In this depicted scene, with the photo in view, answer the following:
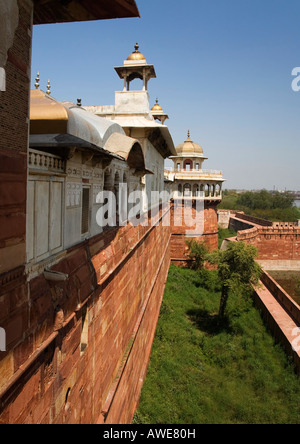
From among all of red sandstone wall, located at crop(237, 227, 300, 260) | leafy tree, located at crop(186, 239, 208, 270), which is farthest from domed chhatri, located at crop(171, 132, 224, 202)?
red sandstone wall, located at crop(237, 227, 300, 260)

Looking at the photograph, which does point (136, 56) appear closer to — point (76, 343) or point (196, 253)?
point (76, 343)

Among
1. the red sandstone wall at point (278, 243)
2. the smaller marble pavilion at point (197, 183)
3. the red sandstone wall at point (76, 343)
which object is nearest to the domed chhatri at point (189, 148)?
the smaller marble pavilion at point (197, 183)

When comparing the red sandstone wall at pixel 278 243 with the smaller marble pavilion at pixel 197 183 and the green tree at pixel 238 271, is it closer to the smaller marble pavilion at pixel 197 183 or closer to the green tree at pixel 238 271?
the smaller marble pavilion at pixel 197 183

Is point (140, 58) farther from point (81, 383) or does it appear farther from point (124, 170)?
point (81, 383)

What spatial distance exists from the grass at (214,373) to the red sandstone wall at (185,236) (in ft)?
21.5

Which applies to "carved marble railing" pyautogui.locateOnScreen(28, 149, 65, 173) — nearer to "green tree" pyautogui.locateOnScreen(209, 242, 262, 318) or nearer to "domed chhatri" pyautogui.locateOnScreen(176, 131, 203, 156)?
"green tree" pyautogui.locateOnScreen(209, 242, 262, 318)

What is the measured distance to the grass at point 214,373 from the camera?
7.77 m

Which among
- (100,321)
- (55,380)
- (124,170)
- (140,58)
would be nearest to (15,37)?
(55,380)

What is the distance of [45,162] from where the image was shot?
276 cm

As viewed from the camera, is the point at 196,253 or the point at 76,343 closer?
the point at 76,343

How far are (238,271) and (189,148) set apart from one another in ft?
43.2

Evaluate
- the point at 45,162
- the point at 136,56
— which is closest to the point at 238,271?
the point at 136,56

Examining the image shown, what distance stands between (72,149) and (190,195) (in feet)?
63.7

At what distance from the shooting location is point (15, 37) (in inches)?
83.6
